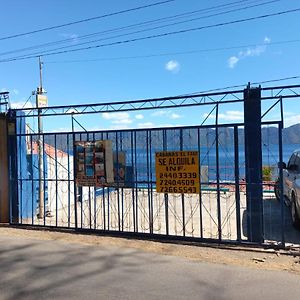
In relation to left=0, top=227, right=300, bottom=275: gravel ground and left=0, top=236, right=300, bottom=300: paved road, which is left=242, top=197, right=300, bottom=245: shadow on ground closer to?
left=0, top=227, right=300, bottom=275: gravel ground

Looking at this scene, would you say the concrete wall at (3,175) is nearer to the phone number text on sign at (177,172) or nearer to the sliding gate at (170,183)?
the sliding gate at (170,183)

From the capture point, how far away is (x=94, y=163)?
10.2 meters

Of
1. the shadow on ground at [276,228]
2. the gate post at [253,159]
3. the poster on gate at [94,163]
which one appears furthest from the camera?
the poster on gate at [94,163]

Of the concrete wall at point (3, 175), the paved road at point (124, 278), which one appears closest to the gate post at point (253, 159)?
the paved road at point (124, 278)

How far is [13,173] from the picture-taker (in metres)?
11.5

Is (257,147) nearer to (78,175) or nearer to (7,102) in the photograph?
(78,175)

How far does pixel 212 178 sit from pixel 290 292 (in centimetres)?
480

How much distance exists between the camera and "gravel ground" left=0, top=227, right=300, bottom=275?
7340 millimetres

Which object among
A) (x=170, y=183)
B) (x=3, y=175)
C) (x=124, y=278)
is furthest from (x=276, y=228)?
(x=3, y=175)

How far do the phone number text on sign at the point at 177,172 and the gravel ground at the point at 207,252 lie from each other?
1136 millimetres

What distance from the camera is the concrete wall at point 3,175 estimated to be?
1152cm

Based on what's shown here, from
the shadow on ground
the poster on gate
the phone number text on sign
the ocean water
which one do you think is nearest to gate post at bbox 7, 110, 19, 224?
the poster on gate

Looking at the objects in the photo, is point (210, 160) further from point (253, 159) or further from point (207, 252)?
point (207, 252)

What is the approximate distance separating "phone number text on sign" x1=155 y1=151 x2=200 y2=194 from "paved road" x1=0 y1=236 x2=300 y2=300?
1671mm
